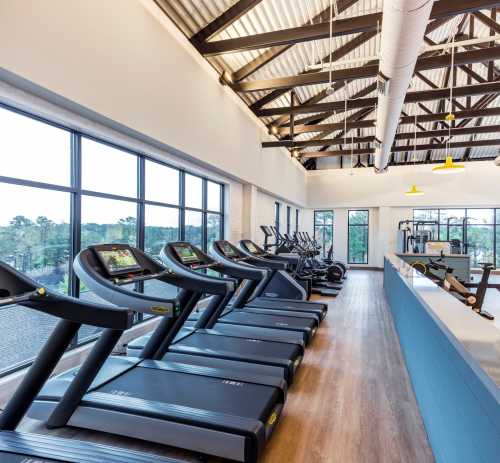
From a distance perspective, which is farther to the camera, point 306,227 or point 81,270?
point 306,227

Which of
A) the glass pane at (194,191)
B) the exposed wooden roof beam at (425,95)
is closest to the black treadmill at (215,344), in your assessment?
the glass pane at (194,191)

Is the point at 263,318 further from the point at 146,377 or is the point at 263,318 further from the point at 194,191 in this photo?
the point at 194,191

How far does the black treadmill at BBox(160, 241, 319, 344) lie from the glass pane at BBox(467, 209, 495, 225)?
35.9 ft

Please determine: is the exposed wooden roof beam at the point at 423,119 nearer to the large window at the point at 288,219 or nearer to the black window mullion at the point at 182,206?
the black window mullion at the point at 182,206

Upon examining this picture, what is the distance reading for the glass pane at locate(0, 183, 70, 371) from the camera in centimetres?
302

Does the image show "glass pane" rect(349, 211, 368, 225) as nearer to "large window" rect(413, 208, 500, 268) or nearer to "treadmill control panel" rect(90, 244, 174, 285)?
"large window" rect(413, 208, 500, 268)

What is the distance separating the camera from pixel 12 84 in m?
2.80

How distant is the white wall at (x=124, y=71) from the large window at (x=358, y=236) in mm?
8658

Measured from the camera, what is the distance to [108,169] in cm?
418

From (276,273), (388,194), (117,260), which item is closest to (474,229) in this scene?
(388,194)

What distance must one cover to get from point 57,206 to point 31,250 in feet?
1.67

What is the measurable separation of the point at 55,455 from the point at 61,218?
238 cm

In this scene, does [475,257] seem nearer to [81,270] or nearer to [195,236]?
[195,236]

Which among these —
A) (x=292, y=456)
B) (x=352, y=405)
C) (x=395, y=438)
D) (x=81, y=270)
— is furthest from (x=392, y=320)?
(x=81, y=270)
